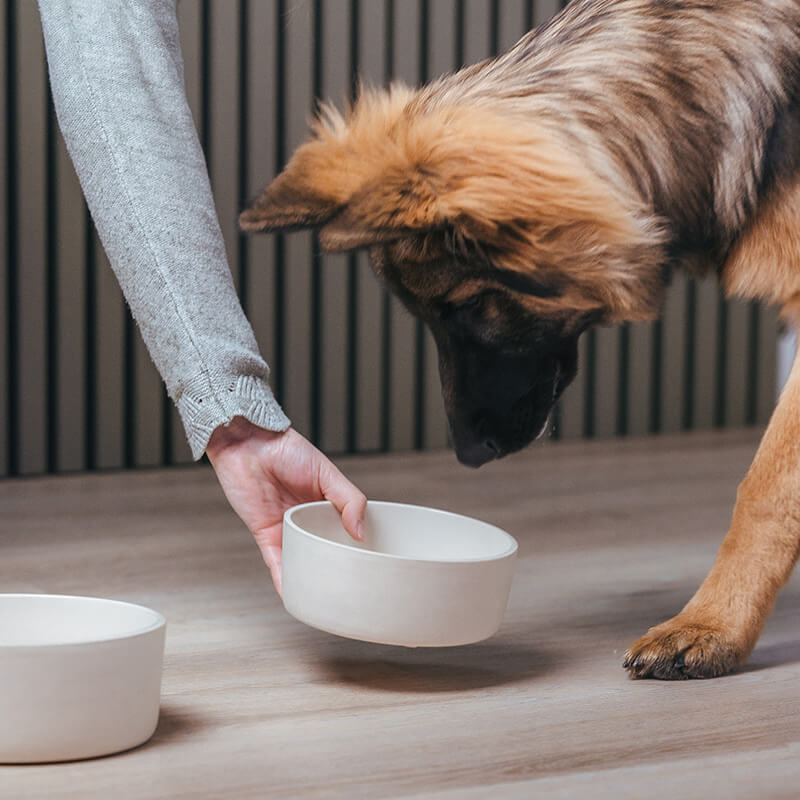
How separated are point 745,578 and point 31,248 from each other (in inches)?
68.5

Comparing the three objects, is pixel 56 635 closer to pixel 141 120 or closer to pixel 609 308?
pixel 141 120

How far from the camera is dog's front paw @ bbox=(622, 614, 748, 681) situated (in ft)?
4.00

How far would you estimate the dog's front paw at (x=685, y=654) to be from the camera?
4.00 feet

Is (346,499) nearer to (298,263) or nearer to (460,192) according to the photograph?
(460,192)

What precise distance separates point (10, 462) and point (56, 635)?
162 centimetres

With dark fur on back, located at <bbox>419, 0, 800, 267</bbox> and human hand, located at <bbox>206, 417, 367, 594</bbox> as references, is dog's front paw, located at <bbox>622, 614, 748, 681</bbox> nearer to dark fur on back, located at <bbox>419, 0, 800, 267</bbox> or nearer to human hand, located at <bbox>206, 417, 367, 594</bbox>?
human hand, located at <bbox>206, 417, 367, 594</bbox>

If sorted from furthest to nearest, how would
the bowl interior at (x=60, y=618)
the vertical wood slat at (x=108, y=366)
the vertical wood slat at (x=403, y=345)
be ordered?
the vertical wood slat at (x=403, y=345)
the vertical wood slat at (x=108, y=366)
the bowl interior at (x=60, y=618)

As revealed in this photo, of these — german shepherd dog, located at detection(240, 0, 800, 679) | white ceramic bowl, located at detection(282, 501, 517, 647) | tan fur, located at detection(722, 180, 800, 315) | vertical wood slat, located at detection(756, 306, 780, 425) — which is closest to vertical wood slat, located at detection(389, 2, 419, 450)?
vertical wood slat, located at detection(756, 306, 780, 425)

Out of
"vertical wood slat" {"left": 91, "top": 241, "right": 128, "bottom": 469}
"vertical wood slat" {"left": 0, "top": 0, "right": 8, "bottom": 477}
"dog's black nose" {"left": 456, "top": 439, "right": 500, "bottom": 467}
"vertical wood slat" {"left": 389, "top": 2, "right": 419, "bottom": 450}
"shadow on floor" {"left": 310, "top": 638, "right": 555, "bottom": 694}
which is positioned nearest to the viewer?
"shadow on floor" {"left": 310, "top": 638, "right": 555, "bottom": 694}

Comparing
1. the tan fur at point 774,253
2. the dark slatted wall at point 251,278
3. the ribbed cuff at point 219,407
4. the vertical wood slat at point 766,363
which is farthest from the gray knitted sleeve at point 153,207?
the vertical wood slat at point 766,363

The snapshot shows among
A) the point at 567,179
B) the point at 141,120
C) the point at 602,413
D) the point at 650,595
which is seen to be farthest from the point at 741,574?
the point at 602,413

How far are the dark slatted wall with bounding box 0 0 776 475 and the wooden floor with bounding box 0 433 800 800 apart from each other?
1.54 ft

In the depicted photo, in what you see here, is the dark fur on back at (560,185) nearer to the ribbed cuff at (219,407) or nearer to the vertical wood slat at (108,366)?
the ribbed cuff at (219,407)

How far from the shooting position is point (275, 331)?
9.07ft
